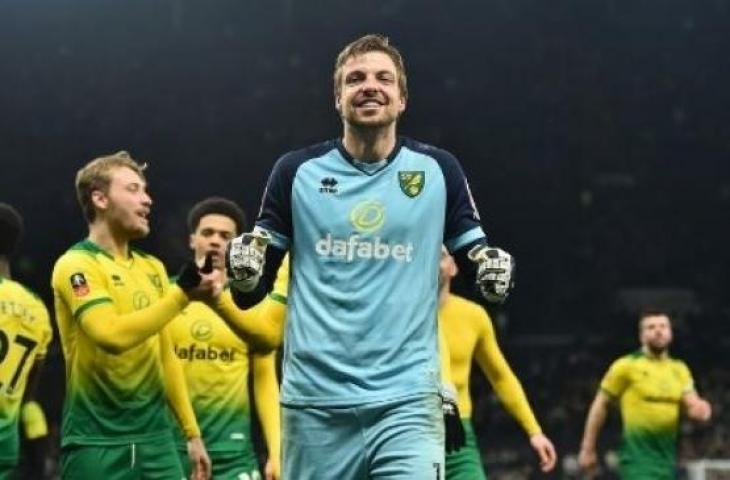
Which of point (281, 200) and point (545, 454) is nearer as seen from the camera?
point (281, 200)

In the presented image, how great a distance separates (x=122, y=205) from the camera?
5457mm

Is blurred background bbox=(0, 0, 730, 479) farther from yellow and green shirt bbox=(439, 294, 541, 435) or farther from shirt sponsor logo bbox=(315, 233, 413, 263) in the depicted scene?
shirt sponsor logo bbox=(315, 233, 413, 263)

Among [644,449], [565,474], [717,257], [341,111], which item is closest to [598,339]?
[717,257]

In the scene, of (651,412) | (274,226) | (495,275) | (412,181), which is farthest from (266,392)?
(651,412)

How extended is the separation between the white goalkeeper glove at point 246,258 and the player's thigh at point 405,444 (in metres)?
0.48

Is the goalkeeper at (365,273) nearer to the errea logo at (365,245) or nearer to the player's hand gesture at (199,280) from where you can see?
the errea logo at (365,245)

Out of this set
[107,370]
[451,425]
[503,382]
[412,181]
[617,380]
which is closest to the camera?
[412,181]

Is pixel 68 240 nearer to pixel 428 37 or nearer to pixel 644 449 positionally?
pixel 428 37

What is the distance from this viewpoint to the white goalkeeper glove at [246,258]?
12.1ft

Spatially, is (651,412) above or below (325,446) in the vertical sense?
below

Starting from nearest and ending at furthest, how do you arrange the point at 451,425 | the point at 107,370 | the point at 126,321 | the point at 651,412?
the point at 451,425 → the point at 126,321 → the point at 107,370 → the point at 651,412

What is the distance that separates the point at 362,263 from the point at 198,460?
2220mm

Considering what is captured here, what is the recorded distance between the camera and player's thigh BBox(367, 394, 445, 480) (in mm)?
3641

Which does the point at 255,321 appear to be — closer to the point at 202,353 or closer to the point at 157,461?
the point at 157,461
